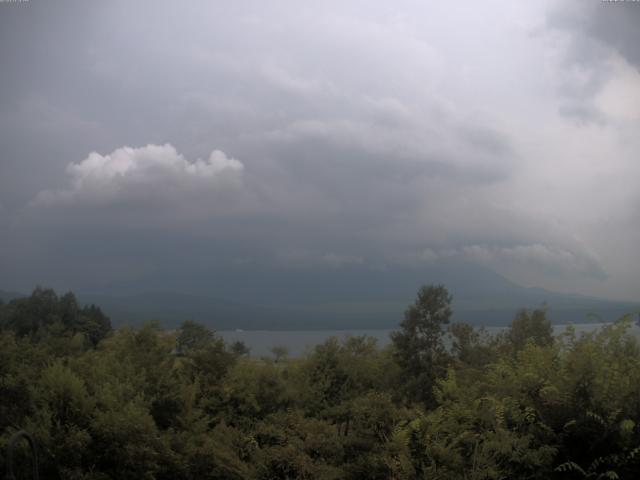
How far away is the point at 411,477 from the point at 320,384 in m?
7.24

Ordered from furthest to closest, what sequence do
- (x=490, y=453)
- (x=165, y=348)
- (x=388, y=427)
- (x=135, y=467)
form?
(x=165, y=348) < (x=135, y=467) < (x=388, y=427) < (x=490, y=453)

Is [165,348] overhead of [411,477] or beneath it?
overhead

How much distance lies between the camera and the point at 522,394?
7.54 metres

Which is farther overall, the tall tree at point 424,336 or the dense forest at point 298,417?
the tall tree at point 424,336

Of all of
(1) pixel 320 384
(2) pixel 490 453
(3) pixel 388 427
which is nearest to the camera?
(2) pixel 490 453

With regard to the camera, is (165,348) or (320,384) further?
(320,384)

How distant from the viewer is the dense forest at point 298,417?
6855 mm

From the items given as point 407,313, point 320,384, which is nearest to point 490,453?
point 320,384

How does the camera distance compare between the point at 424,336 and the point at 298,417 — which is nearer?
the point at 298,417

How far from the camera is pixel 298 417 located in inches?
400

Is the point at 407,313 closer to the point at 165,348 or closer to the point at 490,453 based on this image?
the point at 165,348

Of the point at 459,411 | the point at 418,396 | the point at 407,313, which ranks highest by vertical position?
the point at 407,313

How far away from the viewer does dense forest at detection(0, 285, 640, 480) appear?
22.5 feet

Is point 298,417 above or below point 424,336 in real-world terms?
below
